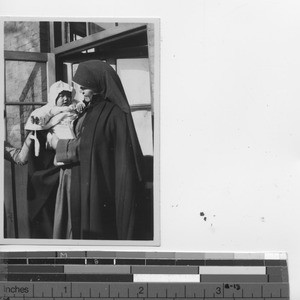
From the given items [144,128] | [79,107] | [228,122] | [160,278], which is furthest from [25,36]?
[160,278]

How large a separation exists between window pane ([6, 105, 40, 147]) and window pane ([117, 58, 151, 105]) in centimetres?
22

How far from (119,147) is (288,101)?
407mm

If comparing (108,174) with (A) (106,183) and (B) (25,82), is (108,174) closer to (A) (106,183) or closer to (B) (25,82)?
(A) (106,183)

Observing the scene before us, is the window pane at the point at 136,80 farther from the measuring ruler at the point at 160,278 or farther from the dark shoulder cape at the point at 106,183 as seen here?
the measuring ruler at the point at 160,278

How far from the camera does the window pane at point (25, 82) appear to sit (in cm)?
109

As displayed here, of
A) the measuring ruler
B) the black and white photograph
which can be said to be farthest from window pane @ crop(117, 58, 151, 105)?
the measuring ruler

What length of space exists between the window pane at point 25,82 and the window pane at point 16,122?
2 cm

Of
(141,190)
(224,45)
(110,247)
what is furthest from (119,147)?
(224,45)

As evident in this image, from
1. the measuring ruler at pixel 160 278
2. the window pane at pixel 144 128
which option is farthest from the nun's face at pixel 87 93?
the measuring ruler at pixel 160 278

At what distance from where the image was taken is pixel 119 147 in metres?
1.08

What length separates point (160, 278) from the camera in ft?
3.54

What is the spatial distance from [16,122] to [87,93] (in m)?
0.18

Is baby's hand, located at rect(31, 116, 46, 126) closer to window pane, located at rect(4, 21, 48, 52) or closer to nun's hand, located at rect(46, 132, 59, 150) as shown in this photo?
nun's hand, located at rect(46, 132, 59, 150)

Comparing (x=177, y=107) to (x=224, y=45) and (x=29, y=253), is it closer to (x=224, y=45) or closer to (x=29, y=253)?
(x=224, y=45)
